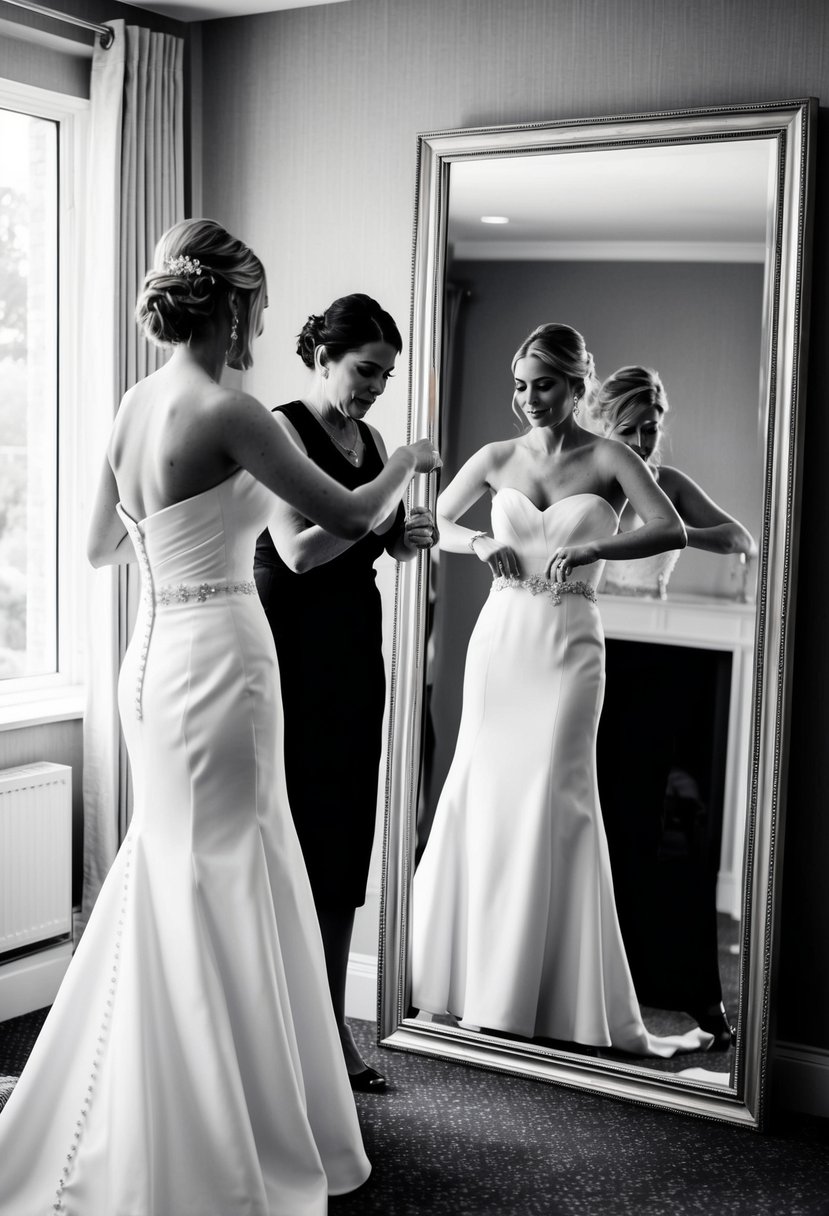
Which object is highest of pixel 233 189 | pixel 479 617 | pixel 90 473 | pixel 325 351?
pixel 233 189

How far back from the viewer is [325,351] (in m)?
2.81

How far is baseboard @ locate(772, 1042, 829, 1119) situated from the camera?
9.78 ft

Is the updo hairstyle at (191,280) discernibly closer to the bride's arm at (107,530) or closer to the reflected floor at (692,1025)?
the bride's arm at (107,530)

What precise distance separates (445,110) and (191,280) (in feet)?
Answer: 4.25

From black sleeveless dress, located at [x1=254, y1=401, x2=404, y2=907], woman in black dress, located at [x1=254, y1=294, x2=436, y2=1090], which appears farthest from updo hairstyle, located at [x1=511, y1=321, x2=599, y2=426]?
black sleeveless dress, located at [x1=254, y1=401, x2=404, y2=907]

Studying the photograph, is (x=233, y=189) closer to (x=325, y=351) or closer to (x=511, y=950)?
(x=325, y=351)

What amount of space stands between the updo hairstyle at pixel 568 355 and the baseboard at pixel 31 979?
82.1 inches

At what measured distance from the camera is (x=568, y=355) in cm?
298

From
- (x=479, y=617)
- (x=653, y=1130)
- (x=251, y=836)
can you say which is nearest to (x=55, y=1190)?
(x=251, y=836)

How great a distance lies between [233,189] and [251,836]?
206 cm

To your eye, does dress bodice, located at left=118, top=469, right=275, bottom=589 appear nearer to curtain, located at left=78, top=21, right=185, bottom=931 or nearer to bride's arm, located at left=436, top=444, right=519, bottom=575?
bride's arm, located at left=436, top=444, right=519, bottom=575

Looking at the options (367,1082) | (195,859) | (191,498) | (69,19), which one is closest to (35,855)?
(367,1082)

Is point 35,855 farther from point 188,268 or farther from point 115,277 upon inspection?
point 188,268

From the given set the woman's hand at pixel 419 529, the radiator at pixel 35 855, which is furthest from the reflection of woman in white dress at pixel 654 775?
the radiator at pixel 35 855
